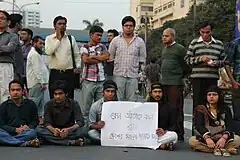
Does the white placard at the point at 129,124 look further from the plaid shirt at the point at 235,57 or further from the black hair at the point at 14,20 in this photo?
the black hair at the point at 14,20

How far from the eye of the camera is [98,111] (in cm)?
784

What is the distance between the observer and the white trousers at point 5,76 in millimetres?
7922

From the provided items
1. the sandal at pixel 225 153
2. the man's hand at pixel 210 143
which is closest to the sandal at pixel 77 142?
the man's hand at pixel 210 143

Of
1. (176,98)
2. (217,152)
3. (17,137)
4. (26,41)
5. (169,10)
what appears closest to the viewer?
(217,152)

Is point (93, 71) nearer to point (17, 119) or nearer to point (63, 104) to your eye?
point (63, 104)

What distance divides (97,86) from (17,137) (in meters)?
1.66

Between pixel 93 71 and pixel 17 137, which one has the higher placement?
pixel 93 71

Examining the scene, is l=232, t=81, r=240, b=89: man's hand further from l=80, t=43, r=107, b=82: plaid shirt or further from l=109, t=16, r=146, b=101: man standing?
l=80, t=43, r=107, b=82: plaid shirt

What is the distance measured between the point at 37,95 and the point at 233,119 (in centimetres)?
331

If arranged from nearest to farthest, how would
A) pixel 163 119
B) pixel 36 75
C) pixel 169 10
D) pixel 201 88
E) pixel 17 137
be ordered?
pixel 17 137 → pixel 163 119 → pixel 201 88 → pixel 36 75 → pixel 169 10

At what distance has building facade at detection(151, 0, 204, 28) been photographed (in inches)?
2968

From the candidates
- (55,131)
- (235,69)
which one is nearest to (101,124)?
(55,131)

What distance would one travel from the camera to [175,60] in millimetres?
8242

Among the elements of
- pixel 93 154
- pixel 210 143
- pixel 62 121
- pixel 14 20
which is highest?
pixel 14 20
